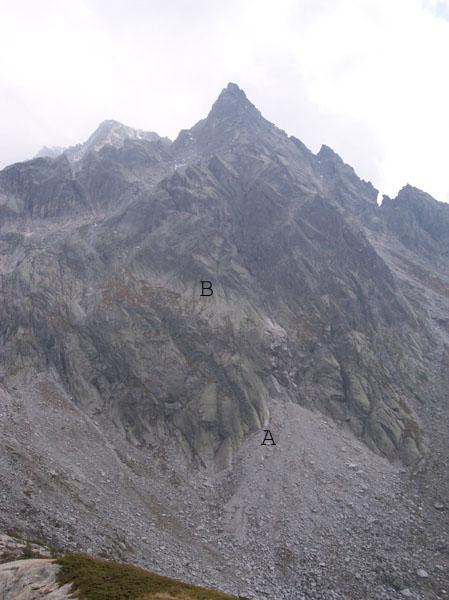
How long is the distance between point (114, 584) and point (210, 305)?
53328 mm

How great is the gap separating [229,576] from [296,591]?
624 cm

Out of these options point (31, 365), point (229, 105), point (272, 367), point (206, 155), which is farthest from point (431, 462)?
point (229, 105)

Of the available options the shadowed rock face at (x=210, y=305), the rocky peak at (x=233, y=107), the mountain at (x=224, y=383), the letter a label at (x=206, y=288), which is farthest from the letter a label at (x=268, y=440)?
the rocky peak at (x=233, y=107)

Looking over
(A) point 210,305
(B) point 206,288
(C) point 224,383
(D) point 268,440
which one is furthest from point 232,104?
(D) point 268,440

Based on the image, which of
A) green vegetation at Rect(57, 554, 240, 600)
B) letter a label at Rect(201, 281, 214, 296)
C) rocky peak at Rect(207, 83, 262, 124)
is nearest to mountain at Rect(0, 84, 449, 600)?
letter a label at Rect(201, 281, 214, 296)

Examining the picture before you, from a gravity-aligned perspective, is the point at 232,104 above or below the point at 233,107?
above

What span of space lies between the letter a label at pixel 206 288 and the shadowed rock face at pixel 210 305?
1.41 m

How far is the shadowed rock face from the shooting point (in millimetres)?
60188

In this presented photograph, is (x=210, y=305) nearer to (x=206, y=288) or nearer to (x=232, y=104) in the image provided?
(x=206, y=288)

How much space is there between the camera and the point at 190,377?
63.3 metres

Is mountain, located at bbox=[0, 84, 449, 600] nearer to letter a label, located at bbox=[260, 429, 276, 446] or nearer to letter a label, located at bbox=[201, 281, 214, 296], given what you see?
letter a label, located at bbox=[260, 429, 276, 446]

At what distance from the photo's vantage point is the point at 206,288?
75.8 meters

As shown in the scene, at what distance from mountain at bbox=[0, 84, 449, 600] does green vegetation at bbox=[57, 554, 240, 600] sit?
38.7ft

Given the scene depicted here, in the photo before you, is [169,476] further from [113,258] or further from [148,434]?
[113,258]
